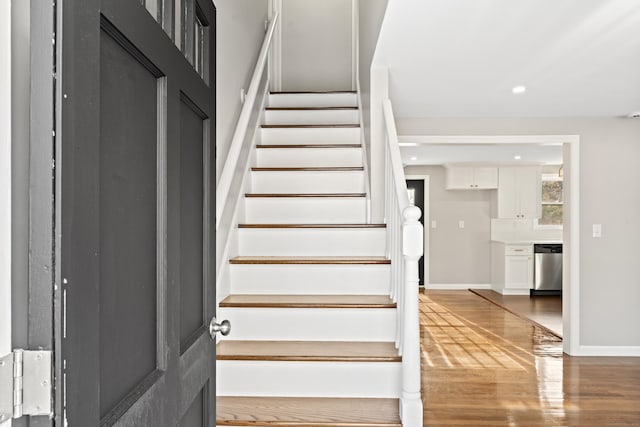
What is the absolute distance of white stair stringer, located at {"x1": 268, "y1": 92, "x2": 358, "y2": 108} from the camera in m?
4.88

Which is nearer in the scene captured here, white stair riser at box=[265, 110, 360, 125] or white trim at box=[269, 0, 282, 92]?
white stair riser at box=[265, 110, 360, 125]

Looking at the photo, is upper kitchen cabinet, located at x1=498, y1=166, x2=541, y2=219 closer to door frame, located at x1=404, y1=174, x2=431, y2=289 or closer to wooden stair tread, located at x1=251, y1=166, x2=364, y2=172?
door frame, located at x1=404, y1=174, x2=431, y2=289

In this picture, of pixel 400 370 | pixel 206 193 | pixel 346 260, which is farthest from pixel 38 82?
pixel 346 260

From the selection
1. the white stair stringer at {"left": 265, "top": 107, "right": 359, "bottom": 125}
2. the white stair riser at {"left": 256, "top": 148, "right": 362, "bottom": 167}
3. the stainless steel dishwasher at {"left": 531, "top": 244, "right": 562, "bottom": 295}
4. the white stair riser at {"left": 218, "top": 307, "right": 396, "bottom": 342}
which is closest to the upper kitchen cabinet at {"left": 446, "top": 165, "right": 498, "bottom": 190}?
the stainless steel dishwasher at {"left": 531, "top": 244, "right": 562, "bottom": 295}

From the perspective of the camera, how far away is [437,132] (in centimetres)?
482

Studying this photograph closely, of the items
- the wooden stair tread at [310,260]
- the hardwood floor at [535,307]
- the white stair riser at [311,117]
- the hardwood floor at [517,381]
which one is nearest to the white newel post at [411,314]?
the wooden stair tread at [310,260]

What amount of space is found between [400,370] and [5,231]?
82.2 inches

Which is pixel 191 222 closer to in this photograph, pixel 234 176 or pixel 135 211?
pixel 135 211

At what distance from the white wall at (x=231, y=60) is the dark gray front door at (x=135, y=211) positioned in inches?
50.8

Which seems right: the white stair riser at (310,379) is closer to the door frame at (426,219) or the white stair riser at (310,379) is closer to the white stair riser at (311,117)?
the white stair riser at (311,117)

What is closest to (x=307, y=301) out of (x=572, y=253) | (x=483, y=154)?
(x=572, y=253)

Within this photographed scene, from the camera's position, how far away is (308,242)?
335 centimetres

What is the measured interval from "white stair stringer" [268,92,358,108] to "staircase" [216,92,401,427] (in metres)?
0.31

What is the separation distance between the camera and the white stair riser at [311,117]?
456 cm
